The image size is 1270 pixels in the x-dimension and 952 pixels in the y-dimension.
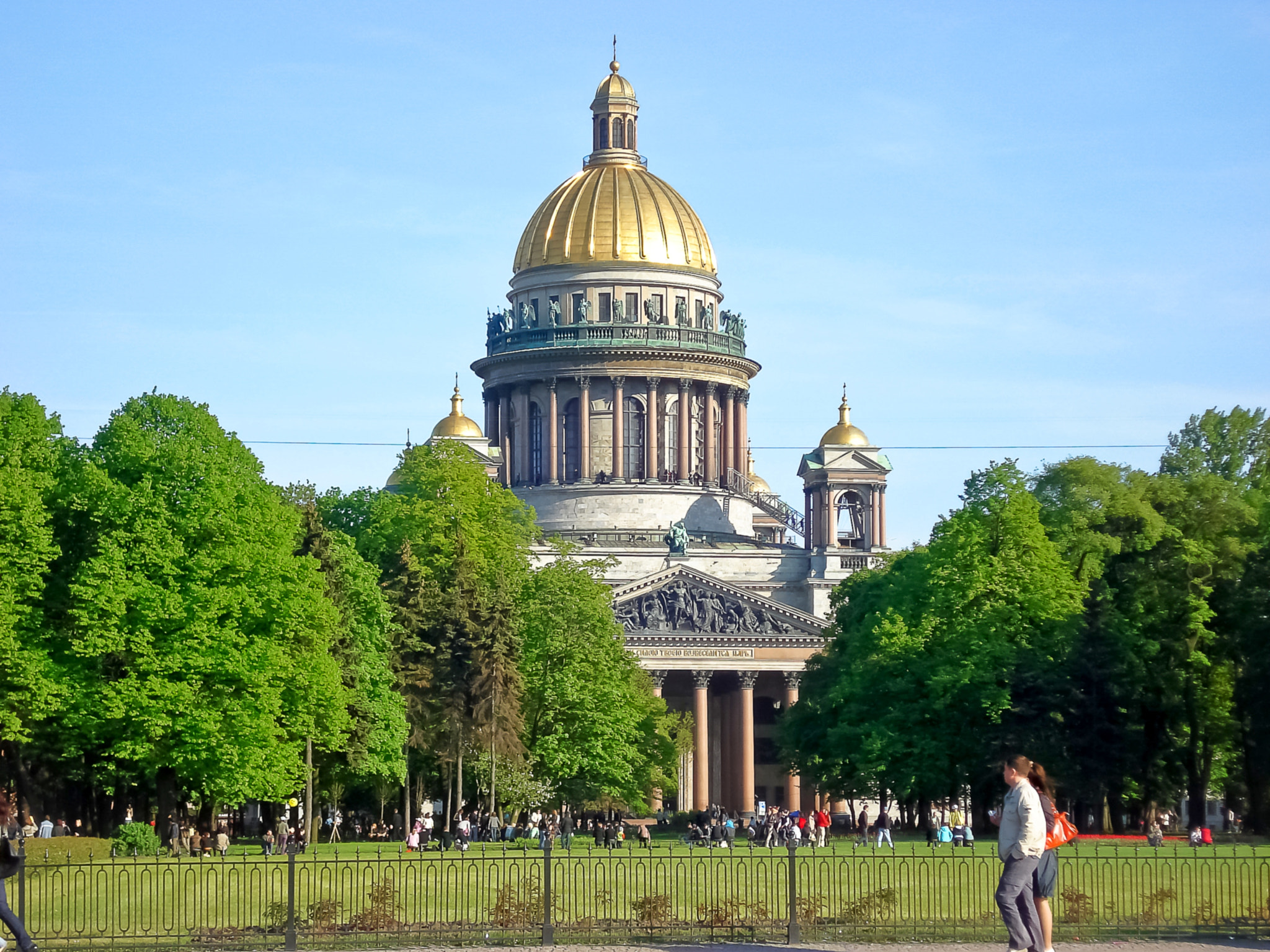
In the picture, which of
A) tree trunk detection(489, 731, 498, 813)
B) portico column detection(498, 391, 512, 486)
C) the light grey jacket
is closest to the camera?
the light grey jacket

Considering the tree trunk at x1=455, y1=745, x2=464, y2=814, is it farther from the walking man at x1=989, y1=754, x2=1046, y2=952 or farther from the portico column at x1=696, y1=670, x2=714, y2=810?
the portico column at x1=696, y1=670, x2=714, y2=810

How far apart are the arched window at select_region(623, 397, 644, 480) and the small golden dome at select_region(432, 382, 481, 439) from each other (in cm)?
973

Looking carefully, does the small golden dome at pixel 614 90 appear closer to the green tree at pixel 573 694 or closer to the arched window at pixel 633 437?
the arched window at pixel 633 437

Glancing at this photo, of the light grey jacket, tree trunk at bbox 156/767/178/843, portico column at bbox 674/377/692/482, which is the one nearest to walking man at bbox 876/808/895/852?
tree trunk at bbox 156/767/178/843

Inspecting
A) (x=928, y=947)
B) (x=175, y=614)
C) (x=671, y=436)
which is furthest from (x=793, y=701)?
(x=928, y=947)

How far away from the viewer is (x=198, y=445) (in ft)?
168

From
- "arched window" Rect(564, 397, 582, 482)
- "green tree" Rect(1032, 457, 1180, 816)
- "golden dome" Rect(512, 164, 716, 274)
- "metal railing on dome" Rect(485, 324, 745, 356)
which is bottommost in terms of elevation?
"green tree" Rect(1032, 457, 1180, 816)

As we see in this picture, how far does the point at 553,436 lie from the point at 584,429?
1874mm

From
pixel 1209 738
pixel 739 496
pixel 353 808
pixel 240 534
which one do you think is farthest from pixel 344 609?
pixel 739 496

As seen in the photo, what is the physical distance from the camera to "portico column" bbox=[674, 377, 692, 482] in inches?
4806

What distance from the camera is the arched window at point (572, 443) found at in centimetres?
12062

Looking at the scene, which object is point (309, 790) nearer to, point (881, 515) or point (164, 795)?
Answer: point (164, 795)

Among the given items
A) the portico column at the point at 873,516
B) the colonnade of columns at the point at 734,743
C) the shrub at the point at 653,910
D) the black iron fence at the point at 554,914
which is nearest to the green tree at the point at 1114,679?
the black iron fence at the point at 554,914

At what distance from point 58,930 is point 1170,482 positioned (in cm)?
4165
